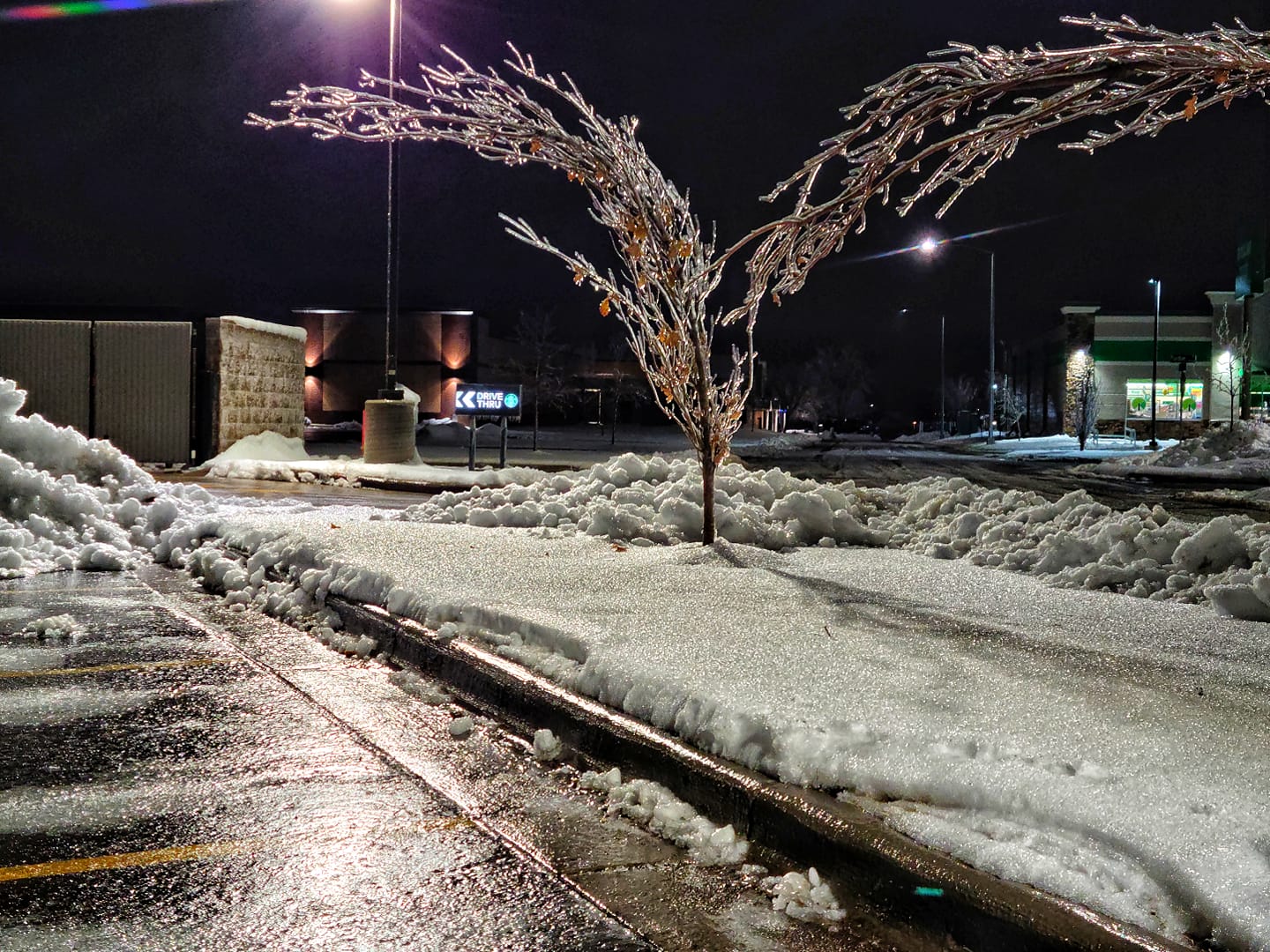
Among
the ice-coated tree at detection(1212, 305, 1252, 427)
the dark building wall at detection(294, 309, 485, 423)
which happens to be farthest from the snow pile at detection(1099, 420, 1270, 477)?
the dark building wall at detection(294, 309, 485, 423)

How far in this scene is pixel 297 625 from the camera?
8.24 metres

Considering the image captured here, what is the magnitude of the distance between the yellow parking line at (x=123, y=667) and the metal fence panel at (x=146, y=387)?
21470mm

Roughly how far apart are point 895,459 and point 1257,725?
33159 millimetres

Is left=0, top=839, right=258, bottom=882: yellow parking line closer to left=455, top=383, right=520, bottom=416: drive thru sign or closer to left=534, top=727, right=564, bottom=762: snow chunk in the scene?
left=534, top=727, right=564, bottom=762: snow chunk

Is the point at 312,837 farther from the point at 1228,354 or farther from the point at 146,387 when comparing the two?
the point at 1228,354

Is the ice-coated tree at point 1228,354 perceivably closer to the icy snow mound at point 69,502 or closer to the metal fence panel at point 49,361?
the metal fence panel at point 49,361

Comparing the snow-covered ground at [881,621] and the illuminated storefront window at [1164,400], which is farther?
the illuminated storefront window at [1164,400]

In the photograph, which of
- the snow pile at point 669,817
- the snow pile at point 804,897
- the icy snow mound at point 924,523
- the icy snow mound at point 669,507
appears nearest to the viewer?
the snow pile at point 804,897

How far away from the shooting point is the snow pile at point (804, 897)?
11.5 ft

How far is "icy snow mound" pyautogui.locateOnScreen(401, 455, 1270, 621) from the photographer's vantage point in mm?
7742

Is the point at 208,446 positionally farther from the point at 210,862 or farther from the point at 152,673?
the point at 210,862

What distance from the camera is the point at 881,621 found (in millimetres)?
6605

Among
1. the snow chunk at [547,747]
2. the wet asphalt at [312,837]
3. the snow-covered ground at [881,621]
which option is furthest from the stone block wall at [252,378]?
the snow chunk at [547,747]

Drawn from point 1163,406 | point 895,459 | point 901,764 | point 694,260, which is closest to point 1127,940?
point 901,764
